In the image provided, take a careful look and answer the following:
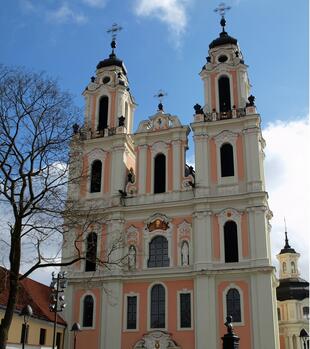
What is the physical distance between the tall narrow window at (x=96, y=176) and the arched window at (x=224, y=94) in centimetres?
963

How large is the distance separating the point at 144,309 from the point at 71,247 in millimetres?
6546

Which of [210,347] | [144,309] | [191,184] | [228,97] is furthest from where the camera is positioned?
[228,97]

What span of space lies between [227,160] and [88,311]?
523 inches

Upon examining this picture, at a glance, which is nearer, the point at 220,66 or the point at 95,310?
the point at 95,310

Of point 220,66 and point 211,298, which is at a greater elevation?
point 220,66

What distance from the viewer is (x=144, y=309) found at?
31.9m

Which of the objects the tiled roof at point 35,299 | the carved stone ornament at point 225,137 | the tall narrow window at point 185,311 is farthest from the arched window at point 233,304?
the tiled roof at point 35,299

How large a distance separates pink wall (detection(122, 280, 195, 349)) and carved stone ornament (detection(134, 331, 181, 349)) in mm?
303

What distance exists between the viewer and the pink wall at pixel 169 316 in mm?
30391

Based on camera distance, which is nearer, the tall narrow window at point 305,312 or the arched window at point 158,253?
the arched window at point 158,253

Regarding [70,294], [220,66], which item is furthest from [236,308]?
[220,66]

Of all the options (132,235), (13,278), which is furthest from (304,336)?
(13,278)

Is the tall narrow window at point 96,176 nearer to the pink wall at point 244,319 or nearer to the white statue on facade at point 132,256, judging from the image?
the white statue on facade at point 132,256

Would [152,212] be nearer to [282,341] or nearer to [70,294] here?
[70,294]
